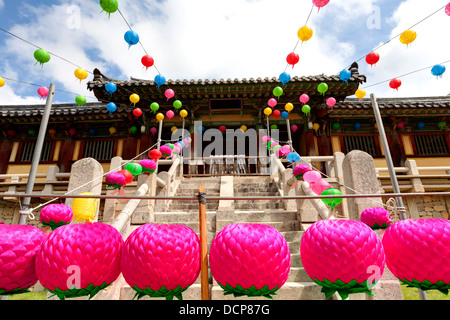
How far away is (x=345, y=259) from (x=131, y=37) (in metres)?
6.49

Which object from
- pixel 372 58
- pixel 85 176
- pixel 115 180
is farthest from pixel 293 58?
pixel 85 176

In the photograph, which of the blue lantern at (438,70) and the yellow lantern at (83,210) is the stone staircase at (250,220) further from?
the blue lantern at (438,70)

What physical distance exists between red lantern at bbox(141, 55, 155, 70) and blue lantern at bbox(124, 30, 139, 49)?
106 centimetres

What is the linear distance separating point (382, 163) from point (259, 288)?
11.3m

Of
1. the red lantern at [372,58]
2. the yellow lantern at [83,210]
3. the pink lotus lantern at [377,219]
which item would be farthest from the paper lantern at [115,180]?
the red lantern at [372,58]

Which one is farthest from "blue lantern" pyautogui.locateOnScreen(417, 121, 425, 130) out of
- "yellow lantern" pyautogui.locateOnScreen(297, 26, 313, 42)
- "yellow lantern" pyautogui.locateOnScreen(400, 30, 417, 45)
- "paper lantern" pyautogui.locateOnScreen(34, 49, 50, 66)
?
"paper lantern" pyautogui.locateOnScreen(34, 49, 50, 66)

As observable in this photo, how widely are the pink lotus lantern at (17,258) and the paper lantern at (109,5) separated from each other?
16.0 feet

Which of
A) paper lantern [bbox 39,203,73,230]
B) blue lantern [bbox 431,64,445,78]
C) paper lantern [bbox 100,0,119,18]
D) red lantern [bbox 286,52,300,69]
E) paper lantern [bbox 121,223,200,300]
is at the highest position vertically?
red lantern [bbox 286,52,300,69]

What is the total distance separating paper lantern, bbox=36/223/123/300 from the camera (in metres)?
1.22

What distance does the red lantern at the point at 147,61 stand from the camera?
6958 millimetres

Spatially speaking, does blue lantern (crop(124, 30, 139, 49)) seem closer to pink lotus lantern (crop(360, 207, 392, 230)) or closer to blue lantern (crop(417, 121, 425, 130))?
pink lotus lantern (crop(360, 207, 392, 230))

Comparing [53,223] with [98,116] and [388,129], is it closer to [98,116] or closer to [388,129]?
[98,116]
